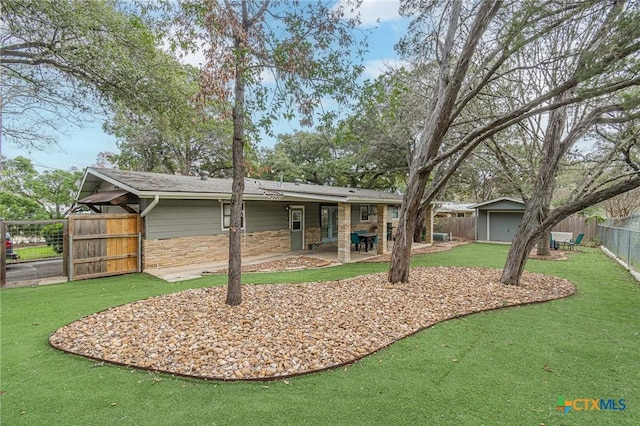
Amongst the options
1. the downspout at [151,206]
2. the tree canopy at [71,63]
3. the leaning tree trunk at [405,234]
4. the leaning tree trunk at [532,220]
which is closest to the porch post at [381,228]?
the leaning tree trunk at [405,234]

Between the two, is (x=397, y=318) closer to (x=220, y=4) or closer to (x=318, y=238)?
(x=220, y=4)

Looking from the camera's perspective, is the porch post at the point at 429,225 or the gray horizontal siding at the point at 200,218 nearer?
the gray horizontal siding at the point at 200,218

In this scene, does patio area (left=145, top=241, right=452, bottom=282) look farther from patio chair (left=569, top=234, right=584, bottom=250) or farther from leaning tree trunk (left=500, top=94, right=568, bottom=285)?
patio chair (left=569, top=234, right=584, bottom=250)

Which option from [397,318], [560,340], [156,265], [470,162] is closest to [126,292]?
[156,265]

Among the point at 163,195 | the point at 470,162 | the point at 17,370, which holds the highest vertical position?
the point at 470,162

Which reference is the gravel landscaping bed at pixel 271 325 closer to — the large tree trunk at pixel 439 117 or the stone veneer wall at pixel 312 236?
the large tree trunk at pixel 439 117

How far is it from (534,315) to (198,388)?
19.0ft

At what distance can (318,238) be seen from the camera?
15109 mm

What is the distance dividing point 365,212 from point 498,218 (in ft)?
29.9

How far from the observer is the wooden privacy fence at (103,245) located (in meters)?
8.23

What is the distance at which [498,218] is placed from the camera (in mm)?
19578

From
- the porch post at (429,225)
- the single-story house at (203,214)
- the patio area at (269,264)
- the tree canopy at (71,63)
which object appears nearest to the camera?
the tree canopy at (71,63)

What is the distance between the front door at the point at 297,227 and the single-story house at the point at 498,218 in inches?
487

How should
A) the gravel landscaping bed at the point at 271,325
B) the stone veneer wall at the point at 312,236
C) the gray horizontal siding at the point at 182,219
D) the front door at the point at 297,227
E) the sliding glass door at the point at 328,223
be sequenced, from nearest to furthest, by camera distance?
the gravel landscaping bed at the point at 271,325 < the gray horizontal siding at the point at 182,219 < the front door at the point at 297,227 < the stone veneer wall at the point at 312,236 < the sliding glass door at the point at 328,223
